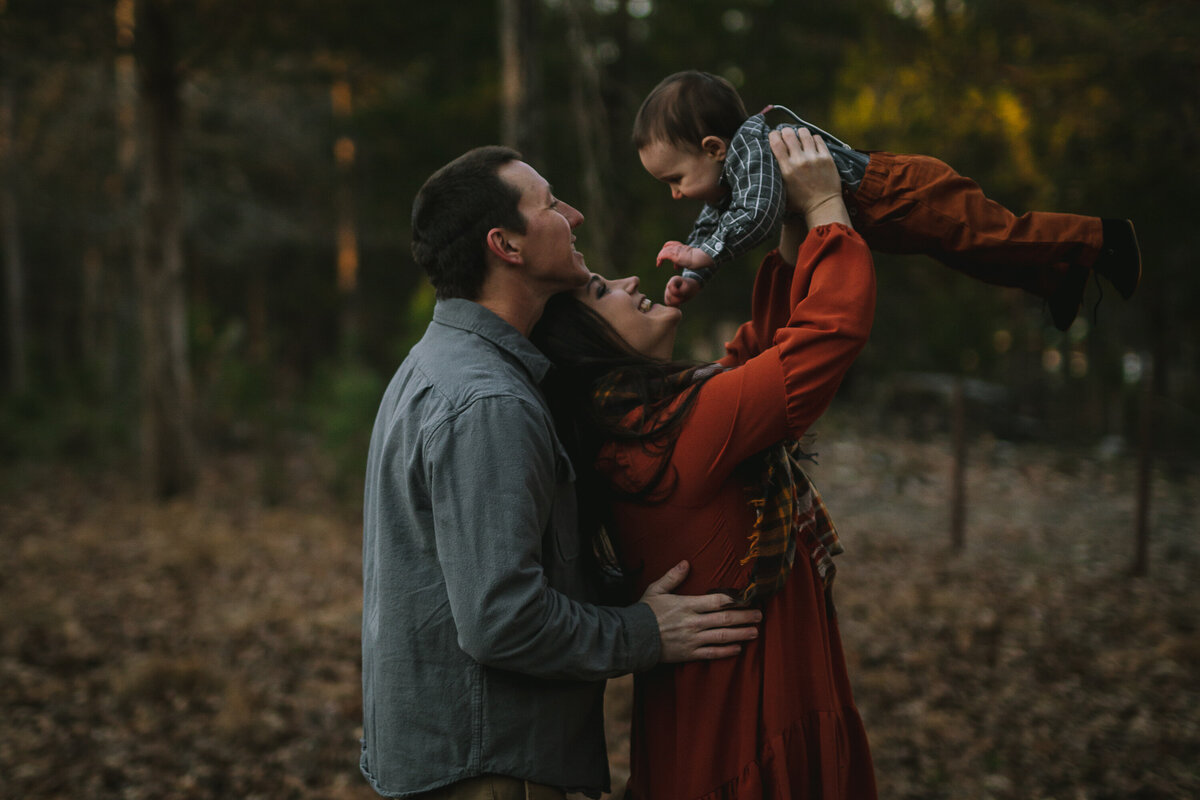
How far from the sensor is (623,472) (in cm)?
183

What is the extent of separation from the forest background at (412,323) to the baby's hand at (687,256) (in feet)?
2.95

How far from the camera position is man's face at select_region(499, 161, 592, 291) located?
1.83 meters

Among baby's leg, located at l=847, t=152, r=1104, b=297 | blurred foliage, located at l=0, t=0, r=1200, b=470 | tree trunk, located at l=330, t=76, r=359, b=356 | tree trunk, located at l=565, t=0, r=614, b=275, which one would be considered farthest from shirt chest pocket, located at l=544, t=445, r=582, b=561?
tree trunk, located at l=330, t=76, r=359, b=356

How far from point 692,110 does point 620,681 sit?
3.79m

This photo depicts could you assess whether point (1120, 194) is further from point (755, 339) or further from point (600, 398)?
point (600, 398)

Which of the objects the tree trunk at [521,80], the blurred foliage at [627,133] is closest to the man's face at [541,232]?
the blurred foliage at [627,133]

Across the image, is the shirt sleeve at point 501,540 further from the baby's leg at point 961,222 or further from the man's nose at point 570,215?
the baby's leg at point 961,222

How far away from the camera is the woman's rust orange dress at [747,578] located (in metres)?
1.65

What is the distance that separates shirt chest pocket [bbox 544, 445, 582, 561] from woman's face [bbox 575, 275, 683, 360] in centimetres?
36

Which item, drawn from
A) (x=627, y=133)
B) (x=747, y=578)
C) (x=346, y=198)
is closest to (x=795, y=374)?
(x=747, y=578)

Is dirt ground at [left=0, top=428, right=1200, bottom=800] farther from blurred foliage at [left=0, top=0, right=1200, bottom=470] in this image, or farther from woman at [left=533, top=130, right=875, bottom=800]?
woman at [left=533, top=130, right=875, bottom=800]

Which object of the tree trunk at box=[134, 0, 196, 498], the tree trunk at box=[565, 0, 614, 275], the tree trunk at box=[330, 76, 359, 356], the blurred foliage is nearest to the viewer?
the tree trunk at box=[565, 0, 614, 275]

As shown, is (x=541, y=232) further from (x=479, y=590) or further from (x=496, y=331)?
(x=479, y=590)

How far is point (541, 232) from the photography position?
1.83 m
